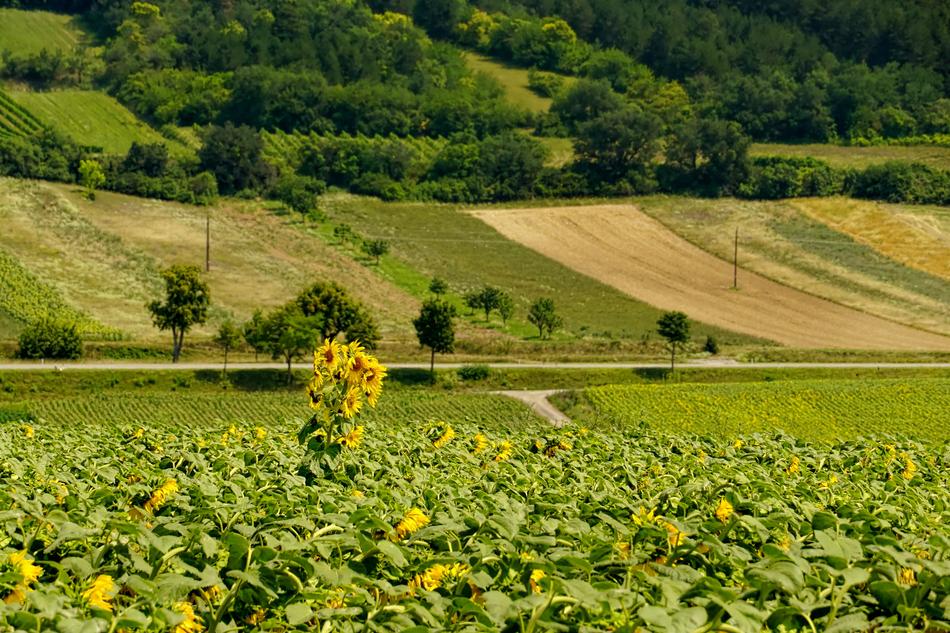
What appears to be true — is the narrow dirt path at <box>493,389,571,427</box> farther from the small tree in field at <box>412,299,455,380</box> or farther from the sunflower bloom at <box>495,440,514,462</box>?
the sunflower bloom at <box>495,440,514,462</box>

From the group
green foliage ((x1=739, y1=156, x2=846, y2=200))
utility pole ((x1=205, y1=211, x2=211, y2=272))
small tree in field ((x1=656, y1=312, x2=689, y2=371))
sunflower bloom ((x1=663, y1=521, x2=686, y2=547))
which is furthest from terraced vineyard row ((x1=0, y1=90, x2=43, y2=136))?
sunflower bloom ((x1=663, y1=521, x2=686, y2=547))

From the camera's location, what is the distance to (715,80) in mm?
169000

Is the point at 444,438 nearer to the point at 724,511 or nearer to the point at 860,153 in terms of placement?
the point at 724,511

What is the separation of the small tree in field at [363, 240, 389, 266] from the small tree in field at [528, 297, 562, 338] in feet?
66.9

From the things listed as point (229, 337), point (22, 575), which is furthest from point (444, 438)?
point (229, 337)

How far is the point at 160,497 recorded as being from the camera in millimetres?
11414

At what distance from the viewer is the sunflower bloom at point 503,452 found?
16.7 m

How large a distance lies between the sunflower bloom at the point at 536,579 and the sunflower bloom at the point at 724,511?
308 cm

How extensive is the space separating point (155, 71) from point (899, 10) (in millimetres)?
98591

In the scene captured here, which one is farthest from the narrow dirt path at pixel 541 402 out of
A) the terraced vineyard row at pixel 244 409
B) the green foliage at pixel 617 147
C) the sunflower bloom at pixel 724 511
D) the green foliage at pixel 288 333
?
the green foliage at pixel 617 147

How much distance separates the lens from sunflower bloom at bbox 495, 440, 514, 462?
1667 centimetres

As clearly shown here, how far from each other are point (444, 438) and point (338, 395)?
3.84 metres

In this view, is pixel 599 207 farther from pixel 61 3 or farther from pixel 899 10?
pixel 61 3

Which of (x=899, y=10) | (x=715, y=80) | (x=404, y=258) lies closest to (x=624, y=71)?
(x=715, y=80)
